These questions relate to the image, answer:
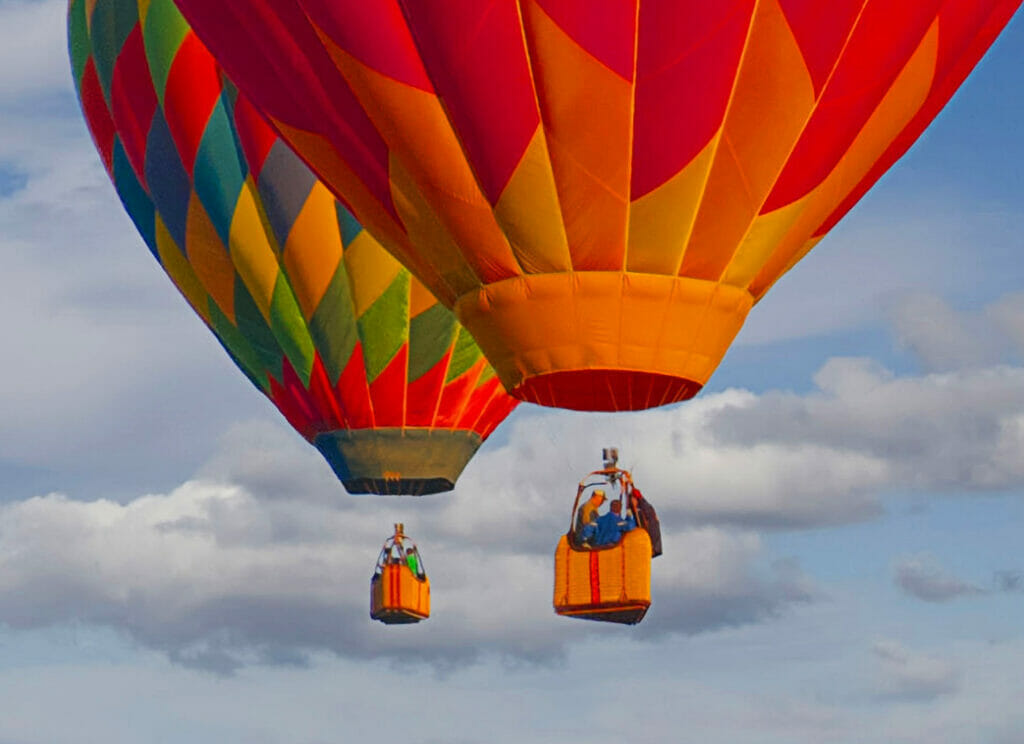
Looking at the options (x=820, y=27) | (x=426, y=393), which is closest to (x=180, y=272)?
(x=426, y=393)

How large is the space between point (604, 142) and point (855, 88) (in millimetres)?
1570

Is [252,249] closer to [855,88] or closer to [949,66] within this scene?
[949,66]

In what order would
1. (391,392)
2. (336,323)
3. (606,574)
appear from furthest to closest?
(391,392) → (336,323) → (606,574)

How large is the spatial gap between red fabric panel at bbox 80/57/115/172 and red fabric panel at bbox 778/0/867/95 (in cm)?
823

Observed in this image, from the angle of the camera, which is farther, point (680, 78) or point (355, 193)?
point (355, 193)

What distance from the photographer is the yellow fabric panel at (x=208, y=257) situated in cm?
2341

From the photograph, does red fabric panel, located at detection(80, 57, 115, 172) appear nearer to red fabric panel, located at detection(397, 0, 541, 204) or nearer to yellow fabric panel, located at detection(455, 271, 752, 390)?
yellow fabric panel, located at detection(455, 271, 752, 390)

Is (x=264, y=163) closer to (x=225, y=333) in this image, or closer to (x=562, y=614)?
(x=225, y=333)

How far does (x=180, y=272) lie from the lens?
24.3m

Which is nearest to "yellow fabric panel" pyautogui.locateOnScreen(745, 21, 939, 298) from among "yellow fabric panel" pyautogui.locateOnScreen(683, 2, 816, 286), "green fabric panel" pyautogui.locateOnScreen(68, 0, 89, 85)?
"yellow fabric panel" pyautogui.locateOnScreen(683, 2, 816, 286)

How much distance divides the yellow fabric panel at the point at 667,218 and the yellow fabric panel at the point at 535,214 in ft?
1.34

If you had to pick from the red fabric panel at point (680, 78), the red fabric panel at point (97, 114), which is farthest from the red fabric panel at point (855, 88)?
the red fabric panel at point (97, 114)

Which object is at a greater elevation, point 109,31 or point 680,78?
point 109,31

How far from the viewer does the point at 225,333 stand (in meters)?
24.2
